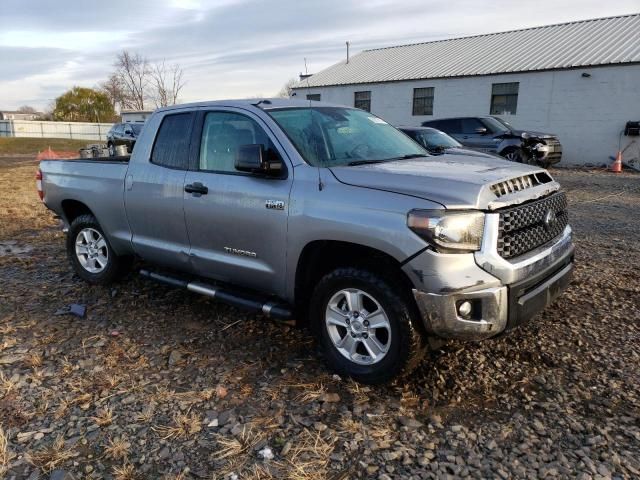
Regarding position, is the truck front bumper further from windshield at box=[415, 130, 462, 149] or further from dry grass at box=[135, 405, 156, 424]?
windshield at box=[415, 130, 462, 149]

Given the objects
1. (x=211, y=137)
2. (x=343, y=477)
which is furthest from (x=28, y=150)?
(x=343, y=477)

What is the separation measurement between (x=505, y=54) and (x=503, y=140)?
10574mm

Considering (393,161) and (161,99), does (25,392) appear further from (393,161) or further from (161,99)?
(161,99)

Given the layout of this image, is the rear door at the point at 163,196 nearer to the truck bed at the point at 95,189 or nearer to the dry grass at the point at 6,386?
the truck bed at the point at 95,189

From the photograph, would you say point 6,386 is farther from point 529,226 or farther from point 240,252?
point 529,226

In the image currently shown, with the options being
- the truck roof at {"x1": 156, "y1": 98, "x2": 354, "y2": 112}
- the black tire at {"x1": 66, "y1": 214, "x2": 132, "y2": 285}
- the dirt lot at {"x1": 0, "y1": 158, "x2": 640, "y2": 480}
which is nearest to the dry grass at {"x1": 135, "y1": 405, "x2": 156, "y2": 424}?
the dirt lot at {"x1": 0, "y1": 158, "x2": 640, "y2": 480}

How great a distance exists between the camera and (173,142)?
448 centimetres

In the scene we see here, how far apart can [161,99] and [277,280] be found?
6266cm

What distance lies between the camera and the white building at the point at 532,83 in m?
19.3

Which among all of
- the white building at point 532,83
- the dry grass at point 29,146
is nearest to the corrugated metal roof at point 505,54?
the white building at point 532,83

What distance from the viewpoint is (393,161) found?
12.6ft

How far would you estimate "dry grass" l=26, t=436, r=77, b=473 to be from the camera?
8.94ft

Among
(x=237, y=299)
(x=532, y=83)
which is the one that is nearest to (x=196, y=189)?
(x=237, y=299)

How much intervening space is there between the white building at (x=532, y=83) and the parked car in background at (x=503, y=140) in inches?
209
